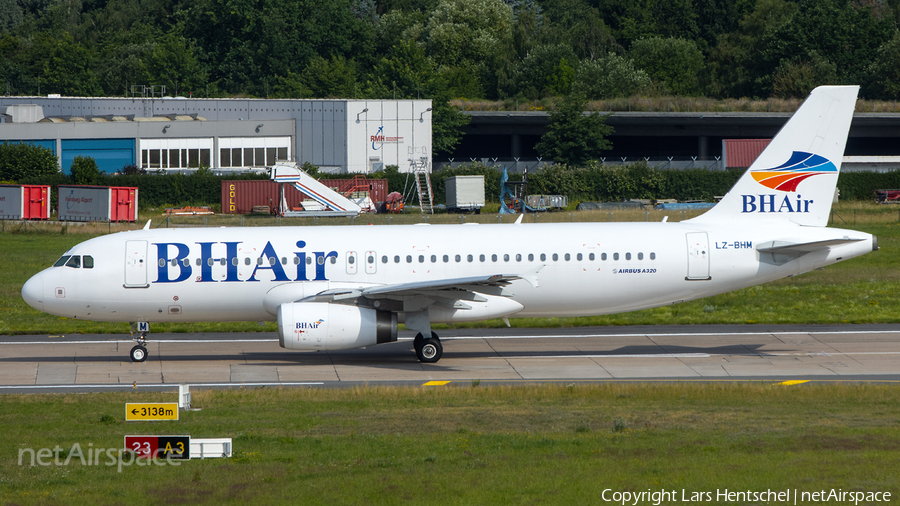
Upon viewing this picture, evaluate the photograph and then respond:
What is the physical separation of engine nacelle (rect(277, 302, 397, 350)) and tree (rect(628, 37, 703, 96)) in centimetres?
11123

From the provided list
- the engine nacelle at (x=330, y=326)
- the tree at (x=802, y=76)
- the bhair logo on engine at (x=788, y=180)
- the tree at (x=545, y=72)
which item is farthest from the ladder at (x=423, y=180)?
the engine nacelle at (x=330, y=326)

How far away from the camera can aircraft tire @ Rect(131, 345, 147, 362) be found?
2862 centimetres

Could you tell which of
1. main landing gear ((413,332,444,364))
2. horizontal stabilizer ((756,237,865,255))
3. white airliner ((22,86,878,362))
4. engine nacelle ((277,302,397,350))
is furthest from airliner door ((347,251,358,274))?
horizontal stabilizer ((756,237,865,255))

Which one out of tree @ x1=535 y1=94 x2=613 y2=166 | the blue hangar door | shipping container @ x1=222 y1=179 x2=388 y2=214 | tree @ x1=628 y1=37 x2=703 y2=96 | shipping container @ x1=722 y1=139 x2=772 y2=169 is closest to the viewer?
shipping container @ x1=222 y1=179 x2=388 y2=214

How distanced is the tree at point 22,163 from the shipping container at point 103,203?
14085mm

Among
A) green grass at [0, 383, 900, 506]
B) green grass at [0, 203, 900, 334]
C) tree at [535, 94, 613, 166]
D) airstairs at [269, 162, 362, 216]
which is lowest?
green grass at [0, 383, 900, 506]

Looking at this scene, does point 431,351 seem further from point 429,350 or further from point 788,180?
point 788,180

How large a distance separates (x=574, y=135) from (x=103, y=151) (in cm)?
4758

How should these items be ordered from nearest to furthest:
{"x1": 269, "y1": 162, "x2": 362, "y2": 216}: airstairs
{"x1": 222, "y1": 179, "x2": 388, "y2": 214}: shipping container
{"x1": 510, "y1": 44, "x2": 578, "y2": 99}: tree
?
{"x1": 269, "y1": 162, "x2": 362, "y2": 216}: airstairs < {"x1": 222, "y1": 179, "x2": 388, "y2": 214}: shipping container < {"x1": 510, "y1": 44, "x2": 578, "y2": 99}: tree

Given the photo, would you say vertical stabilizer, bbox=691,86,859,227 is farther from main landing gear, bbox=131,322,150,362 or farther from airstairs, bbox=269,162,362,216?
airstairs, bbox=269,162,362,216

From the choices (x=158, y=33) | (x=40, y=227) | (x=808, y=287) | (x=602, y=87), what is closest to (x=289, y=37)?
(x=158, y=33)

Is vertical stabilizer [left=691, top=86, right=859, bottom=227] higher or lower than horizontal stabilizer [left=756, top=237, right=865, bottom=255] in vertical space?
higher

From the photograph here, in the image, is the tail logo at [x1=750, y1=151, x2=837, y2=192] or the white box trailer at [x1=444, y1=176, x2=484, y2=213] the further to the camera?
the white box trailer at [x1=444, y1=176, x2=484, y2=213]

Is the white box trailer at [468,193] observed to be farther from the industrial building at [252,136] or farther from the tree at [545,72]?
the tree at [545,72]
